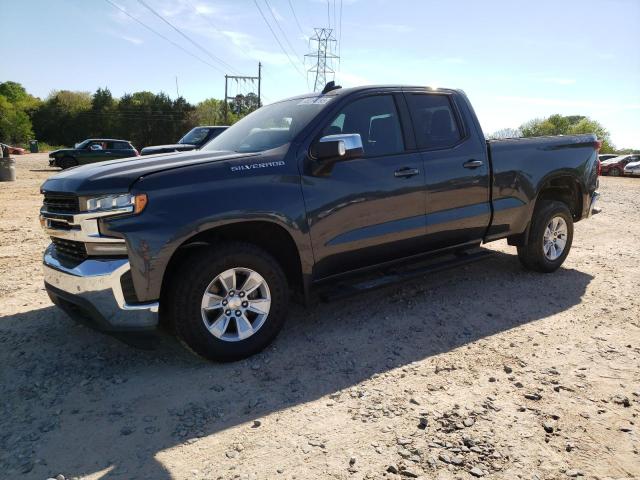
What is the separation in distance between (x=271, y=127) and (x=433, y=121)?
5.12 ft

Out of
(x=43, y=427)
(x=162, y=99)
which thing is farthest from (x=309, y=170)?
(x=162, y=99)

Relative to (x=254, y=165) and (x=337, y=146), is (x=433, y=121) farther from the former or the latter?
(x=254, y=165)

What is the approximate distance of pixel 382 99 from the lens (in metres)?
4.26

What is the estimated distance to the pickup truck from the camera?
3078 mm

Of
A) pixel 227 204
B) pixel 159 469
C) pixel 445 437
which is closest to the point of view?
pixel 159 469

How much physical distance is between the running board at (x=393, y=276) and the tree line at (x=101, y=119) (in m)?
67.4

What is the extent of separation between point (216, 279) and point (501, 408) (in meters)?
2.00

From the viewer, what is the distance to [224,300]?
338 cm

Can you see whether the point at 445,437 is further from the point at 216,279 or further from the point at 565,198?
the point at 565,198

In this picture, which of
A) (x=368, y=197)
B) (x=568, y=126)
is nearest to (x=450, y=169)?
(x=368, y=197)

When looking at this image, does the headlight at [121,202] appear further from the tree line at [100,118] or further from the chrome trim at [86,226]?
the tree line at [100,118]

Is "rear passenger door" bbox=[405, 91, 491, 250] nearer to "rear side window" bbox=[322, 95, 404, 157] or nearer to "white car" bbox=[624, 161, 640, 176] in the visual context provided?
"rear side window" bbox=[322, 95, 404, 157]

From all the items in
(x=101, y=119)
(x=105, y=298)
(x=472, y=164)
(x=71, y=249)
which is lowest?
(x=105, y=298)

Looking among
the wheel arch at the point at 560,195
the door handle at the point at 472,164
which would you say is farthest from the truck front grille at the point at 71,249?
the wheel arch at the point at 560,195
